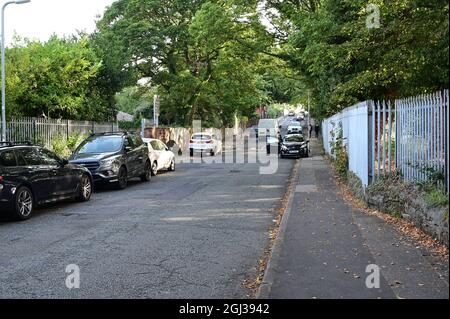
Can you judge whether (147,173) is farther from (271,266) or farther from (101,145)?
(271,266)

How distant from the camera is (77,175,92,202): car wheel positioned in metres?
13.4

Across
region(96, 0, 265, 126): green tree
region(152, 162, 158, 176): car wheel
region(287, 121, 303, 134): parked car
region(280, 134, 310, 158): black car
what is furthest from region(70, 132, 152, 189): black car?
region(287, 121, 303, 134): parked car

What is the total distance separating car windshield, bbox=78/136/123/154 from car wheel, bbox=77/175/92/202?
293 cm

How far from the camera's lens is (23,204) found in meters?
10.9

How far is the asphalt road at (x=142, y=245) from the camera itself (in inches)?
242

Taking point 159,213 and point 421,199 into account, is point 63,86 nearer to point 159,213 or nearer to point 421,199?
point 159,213

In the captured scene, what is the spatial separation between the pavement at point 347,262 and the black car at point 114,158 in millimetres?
7123

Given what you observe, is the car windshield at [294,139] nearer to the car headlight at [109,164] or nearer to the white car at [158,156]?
the white car at [158,156]

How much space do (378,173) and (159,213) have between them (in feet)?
15.9

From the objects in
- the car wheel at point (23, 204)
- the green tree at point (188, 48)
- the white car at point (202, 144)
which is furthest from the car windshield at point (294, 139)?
the car wheel at point (23, 204)

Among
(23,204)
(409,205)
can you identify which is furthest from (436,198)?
(23,204)

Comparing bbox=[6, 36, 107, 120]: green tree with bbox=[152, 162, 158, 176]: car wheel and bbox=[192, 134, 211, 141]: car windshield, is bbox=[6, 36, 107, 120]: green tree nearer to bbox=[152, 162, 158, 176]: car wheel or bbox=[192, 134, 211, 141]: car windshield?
bbox=[152, 162, 158, 176]: car wheel

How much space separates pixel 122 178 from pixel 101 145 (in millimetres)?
1549

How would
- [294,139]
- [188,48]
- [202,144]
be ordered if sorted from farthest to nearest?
1. [188,48]
2. [202,144]
3. [294,139]
